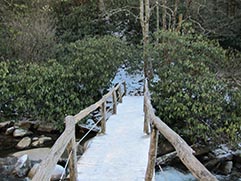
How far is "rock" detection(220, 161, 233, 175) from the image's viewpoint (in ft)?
30.0

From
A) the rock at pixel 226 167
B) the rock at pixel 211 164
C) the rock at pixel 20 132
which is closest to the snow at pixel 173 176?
the rock at pixel 211 164

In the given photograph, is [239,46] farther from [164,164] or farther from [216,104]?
[164,164]

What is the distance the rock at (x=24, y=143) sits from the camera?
31.7 feet

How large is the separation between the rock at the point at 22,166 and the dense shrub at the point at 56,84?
2159mm

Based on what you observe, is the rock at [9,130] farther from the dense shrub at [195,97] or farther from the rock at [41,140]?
the dense shrub at [195,97]

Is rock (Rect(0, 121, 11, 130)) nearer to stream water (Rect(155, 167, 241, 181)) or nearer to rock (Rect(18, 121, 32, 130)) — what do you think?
rock (Rect(18, 121, 32, 130))

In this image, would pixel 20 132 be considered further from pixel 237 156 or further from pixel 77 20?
pixel 77 20

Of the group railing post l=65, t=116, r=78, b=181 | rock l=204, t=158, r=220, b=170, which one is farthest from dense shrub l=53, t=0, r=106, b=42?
railing post l=65, t=116, r=78, b=181

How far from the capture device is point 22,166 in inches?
312

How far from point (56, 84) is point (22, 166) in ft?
10.1

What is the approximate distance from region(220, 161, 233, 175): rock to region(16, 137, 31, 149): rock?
18.4 feet

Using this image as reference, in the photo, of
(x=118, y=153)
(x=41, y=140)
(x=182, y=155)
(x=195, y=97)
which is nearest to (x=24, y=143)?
(x=41, y=140)

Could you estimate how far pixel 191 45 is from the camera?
10.8m

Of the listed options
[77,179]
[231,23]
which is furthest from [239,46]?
[77,179]
